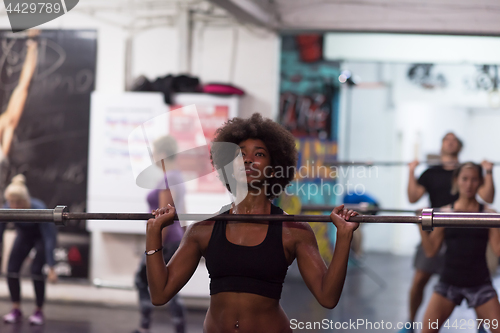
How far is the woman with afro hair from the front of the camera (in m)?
1.96

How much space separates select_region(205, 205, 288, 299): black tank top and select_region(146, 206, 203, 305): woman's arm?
0.09 m

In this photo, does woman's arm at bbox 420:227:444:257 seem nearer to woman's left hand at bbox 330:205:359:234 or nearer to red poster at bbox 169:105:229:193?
woman's left hand at bbox 330:205:359:234

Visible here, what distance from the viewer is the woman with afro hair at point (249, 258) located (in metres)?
1.96

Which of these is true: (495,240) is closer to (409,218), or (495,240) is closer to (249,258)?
(409,218)

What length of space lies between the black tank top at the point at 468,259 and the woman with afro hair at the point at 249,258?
62.7 inches

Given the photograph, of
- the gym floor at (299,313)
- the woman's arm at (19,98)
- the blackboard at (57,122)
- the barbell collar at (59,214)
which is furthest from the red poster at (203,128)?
the barbell collar at (59,214)

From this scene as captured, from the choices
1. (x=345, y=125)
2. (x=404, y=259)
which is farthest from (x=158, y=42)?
(x=404, y=259)

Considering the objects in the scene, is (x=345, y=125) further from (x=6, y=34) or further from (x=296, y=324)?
(x=6, y=34)

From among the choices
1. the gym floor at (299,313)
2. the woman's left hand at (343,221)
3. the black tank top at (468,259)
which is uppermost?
the woman's left hand at (343,221)

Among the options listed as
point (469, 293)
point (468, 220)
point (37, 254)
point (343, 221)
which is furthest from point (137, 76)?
point (468, 220)

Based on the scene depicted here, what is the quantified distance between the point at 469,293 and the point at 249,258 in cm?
181

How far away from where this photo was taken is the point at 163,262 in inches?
79.0

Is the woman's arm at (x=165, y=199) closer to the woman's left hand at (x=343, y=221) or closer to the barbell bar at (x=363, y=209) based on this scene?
the barbell bar at (x=363, y=209)

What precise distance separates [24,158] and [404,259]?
542 centimetres
